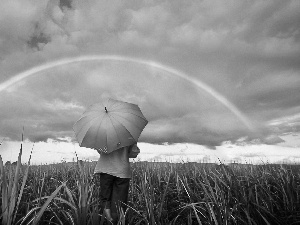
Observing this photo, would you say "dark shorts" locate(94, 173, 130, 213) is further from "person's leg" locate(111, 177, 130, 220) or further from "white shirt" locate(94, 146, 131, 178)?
"white shirt" locate(94, 146, 131, 178)

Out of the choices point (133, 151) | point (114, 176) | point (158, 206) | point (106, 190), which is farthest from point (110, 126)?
point (158, 206)

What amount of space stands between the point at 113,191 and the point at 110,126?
4.02ft

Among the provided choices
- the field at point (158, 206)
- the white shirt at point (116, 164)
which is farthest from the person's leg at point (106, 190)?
the field at point (158, 206)

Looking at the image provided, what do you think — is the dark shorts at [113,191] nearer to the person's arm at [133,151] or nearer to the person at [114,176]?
the person at [114,176]

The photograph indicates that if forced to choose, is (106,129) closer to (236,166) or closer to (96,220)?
(96,220)

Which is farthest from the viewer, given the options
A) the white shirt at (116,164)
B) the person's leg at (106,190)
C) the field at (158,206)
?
the person's leg at (106,190)

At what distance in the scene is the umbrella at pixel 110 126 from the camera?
5148 mm

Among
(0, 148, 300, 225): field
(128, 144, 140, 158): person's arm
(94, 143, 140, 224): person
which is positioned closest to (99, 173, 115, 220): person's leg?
(94, 143, 140, 224): person

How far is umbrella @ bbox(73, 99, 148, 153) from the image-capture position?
5.15m

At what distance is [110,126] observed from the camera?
520cm

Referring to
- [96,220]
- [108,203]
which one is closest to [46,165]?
[108,203]

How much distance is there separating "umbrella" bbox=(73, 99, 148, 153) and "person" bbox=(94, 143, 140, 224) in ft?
1.09

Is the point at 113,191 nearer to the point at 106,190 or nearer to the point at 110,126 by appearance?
the point at 106,190

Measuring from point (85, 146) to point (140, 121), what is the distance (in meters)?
1.06
